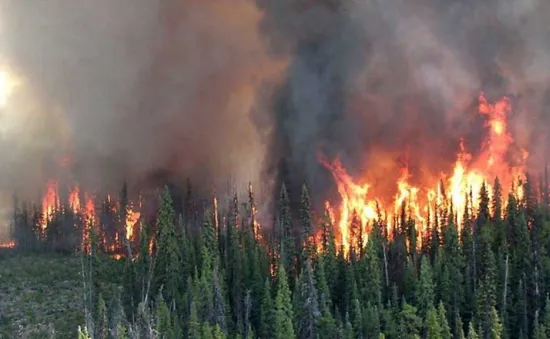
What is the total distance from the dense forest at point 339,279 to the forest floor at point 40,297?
3250mm

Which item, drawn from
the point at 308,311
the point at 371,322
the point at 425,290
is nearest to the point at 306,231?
the point at 425,290

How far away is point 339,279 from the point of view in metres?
106

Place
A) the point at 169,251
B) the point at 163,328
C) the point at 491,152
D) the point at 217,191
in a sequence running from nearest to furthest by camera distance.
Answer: the point at 163,328 < the point at 169,251 < the point at 491,152 < the point at 217,191

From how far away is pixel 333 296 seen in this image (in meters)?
103

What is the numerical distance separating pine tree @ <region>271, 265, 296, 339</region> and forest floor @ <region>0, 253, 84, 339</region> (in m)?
30.0

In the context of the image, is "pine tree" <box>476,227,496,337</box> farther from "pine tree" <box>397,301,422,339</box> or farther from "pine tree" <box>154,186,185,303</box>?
"pine tree" <box>154,186,185,303</box>

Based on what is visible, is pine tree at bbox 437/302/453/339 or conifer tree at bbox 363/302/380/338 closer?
pine tree at bbox 437/302/453/339

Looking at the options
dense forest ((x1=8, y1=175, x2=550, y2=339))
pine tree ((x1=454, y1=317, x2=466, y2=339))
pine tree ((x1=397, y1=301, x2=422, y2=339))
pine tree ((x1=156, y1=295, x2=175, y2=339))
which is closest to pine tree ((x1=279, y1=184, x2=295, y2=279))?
dense forest ((x1=8, y1=175, x2=550, y2=339))

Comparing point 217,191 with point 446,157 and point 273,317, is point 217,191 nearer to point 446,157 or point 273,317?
point 446,157

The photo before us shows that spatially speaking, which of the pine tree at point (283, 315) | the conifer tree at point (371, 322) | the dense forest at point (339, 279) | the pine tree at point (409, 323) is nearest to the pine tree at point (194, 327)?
the dense forest at point (339, 279)

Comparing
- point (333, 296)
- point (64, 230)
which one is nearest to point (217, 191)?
point (64, 230)

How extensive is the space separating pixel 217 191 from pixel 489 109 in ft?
261

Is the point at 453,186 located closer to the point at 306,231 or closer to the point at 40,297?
the point at 306,231

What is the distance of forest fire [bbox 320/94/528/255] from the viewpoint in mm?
130750
